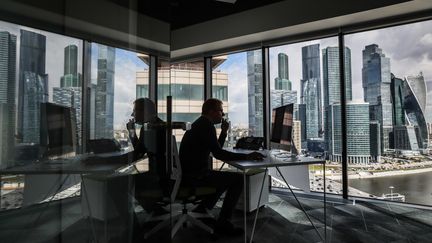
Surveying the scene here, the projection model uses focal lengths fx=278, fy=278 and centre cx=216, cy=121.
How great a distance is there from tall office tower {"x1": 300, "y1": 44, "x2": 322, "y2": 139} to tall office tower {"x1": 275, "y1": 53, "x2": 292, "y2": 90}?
27cm

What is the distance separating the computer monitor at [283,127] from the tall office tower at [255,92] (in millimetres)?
1606

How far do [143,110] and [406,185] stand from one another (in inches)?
146

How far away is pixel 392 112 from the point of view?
387 cm

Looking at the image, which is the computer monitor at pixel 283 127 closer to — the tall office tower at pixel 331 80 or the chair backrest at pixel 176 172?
the chair backrest at pixel 176 172

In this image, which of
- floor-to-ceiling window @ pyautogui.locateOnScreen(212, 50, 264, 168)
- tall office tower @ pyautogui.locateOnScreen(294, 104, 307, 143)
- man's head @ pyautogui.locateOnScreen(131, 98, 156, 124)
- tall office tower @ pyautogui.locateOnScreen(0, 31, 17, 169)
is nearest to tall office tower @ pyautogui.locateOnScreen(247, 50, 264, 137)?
floor-to-ceiling window @ pyautogui.locateOnScreen(212, 50, 264, 168)

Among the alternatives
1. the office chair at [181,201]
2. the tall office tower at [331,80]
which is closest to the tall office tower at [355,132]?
the tall office tower at [331,80]

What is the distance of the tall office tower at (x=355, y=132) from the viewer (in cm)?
404

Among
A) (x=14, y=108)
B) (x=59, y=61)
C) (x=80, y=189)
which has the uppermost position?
(x=59, y=61)

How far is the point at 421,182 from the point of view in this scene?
369 centimetres

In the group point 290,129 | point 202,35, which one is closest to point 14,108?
point 290,129

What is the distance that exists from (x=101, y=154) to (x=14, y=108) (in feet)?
1.69

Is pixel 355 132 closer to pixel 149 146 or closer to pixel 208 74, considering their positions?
pixel 208 74

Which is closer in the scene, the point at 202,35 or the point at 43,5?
the point at 43,5

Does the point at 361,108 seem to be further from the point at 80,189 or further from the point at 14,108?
the point at 14,108
